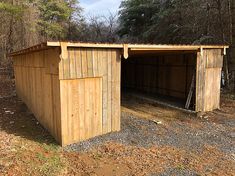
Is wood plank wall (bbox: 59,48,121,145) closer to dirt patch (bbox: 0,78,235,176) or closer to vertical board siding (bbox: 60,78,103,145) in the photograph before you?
vertical board siding (bbox: 60,78,103,145)

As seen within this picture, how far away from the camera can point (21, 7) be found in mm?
16516

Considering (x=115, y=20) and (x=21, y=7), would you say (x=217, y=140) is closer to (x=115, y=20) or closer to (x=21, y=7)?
(x=21, y=7)

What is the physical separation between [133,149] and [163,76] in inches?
266

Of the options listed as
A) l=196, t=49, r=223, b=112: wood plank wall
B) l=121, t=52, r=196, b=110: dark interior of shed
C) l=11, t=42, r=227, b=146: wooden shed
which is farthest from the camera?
l=121, t=52, r=196, b=110: dark interior of shed

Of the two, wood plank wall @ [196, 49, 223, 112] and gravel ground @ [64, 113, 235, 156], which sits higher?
wood plank wall @ [196, 49, 223, 112]

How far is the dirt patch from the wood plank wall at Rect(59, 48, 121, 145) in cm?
38

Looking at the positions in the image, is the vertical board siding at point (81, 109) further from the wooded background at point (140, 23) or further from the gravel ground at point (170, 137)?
the wooded background at point (140, 23)

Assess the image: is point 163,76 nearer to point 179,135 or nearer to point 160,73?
point 160,73

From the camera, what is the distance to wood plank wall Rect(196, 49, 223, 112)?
337 inches

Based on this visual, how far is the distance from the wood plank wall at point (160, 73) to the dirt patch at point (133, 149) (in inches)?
102

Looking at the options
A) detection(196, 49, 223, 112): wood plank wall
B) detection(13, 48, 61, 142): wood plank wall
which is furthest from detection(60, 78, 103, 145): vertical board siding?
detection(196, 49, 223, 112): wood plank wall

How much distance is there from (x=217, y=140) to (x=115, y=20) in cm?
2559

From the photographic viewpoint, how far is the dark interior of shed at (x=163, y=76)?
9.92 metres

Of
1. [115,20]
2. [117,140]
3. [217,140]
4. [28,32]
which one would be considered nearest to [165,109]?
[217,140]
